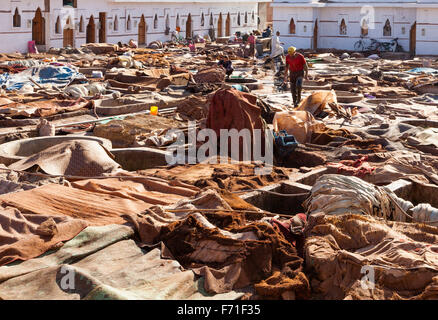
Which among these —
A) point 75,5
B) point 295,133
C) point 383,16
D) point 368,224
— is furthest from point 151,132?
point 383,16

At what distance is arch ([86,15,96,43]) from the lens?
3722 centimetres

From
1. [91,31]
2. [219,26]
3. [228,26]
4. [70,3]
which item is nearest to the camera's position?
[70,3]

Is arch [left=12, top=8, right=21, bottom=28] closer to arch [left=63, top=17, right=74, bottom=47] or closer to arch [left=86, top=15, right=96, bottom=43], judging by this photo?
arch [left=63, top=17, right=74, bottom=47]

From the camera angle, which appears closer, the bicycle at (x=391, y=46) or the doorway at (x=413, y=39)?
the doorway at (x=413, y=39)

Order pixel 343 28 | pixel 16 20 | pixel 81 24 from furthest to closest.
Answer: pixel 343 28
pixel 81 24
pixel 16 20

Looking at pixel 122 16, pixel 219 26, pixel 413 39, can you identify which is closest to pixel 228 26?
pixel 219 26

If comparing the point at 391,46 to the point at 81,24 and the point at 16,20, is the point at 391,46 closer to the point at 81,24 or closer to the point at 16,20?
the point at 81,24

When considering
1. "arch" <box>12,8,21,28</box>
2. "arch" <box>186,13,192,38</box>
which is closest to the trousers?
Answer: "arch" <box>12,8,21,28</box>

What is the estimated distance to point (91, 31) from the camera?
123ft

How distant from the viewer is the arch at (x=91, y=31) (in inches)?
1465

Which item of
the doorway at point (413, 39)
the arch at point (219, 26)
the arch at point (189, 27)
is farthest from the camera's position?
the arch at point (219, 26)

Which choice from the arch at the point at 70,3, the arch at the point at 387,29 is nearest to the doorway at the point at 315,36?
the arch at the point at 387,29

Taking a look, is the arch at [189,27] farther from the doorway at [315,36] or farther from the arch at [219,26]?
the doorway at [315,36]
